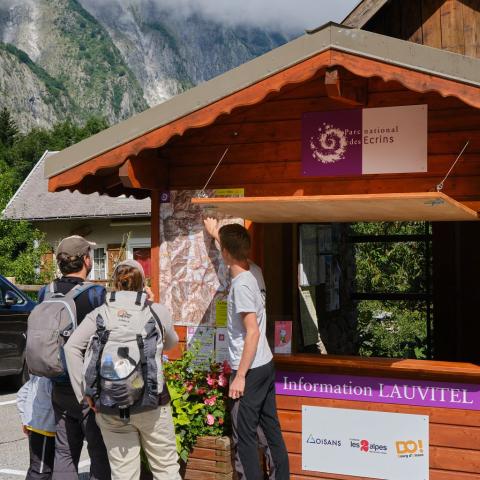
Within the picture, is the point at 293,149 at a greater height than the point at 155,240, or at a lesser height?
greater

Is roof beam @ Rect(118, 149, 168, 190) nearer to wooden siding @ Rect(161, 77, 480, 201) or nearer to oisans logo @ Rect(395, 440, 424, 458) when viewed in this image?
wooden siding @ Rect(161, 77, 480, 201)

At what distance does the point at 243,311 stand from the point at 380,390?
1.38m

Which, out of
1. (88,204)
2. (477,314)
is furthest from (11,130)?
(477,314)

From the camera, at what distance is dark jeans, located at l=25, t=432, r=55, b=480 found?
16.7 feet

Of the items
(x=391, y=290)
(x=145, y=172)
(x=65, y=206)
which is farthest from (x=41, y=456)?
(x=65, y=206)

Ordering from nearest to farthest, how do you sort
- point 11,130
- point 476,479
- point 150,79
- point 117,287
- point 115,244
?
1. point 117,287
2. point 476,479
3. point 115,244
4. point 11,130
5. point 150,79

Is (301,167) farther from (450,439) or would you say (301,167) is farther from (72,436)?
(72,436)

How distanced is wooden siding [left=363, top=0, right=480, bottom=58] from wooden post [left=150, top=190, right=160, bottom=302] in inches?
165

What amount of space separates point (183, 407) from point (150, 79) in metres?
190

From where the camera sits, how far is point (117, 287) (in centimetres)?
475

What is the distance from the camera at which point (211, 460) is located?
5.89 meters

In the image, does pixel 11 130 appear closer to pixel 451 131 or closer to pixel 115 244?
pixel 115 244

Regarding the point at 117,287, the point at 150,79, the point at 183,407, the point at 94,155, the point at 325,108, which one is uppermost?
the point at 150,79

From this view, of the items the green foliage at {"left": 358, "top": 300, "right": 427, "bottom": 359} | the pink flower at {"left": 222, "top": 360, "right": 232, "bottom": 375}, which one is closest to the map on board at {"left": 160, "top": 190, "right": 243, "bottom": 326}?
the pink flower at {"left": 222, "top": 360, "right": 232, "bottom": 375}
